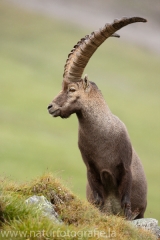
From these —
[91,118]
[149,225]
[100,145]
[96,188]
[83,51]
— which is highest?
[83,51]

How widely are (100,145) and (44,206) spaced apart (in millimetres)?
3909

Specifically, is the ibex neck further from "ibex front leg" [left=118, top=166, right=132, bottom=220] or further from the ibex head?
"ibex front leg" [left=118, top=166, right=132, bottom=220]

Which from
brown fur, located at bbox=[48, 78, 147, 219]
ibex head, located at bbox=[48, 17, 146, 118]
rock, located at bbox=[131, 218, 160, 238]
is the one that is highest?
ibex head, located at bbox=[48, 17, 146, 118]

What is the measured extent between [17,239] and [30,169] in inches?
1688

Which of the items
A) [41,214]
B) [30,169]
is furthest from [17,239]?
[30,169]

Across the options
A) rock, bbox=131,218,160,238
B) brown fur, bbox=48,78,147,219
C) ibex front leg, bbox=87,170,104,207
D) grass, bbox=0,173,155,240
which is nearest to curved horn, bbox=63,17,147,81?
brown fur, bbox=48,78,147,219

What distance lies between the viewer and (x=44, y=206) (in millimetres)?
12367

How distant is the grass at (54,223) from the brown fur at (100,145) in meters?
2.33

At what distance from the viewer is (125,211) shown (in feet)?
53.6

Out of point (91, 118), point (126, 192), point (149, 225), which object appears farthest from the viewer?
point (126, 192)

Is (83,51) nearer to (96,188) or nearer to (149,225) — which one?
(96,188)

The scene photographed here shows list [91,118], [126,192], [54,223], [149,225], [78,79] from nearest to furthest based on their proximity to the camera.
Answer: [54,223]
[149,225]
[91,118]
[78,79]
[126,192]

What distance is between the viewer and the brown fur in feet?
51.3

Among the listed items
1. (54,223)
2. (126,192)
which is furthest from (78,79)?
(54,223)
